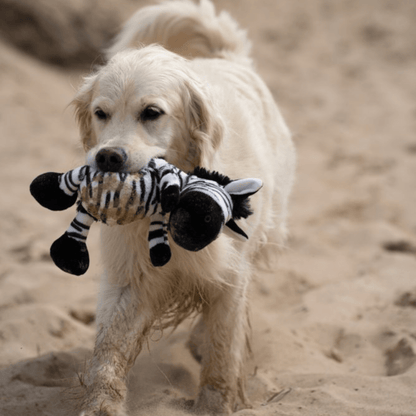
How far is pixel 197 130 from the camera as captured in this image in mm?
2807

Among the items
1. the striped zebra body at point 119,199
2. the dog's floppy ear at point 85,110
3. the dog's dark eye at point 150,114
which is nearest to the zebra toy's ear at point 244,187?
the striped zebra body at point 119,199

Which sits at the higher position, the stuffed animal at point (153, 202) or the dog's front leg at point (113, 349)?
the stuffed animal at point (153, 202)

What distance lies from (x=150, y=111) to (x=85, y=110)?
1.87 feet

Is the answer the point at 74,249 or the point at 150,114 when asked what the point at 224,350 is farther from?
the point at 150,114

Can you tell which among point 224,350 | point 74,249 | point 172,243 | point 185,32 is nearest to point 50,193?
point 74,249

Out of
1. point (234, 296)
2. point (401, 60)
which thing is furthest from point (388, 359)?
point (401, 60)

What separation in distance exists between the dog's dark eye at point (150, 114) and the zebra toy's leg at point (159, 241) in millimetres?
511

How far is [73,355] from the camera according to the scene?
3.50 metres

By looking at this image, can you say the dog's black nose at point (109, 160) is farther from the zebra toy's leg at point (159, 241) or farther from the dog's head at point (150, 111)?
the zebra toy's leg at point (159, 241)

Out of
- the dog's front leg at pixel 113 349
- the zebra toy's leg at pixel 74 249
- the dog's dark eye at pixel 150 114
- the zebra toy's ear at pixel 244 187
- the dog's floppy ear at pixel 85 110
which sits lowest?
the dog's front leg at pixel 113 349

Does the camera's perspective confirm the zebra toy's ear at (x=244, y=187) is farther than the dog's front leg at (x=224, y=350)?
No

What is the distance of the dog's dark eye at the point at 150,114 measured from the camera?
104 inches

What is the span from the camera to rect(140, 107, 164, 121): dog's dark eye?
263 centimetres

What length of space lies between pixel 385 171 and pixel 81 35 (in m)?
5.31
